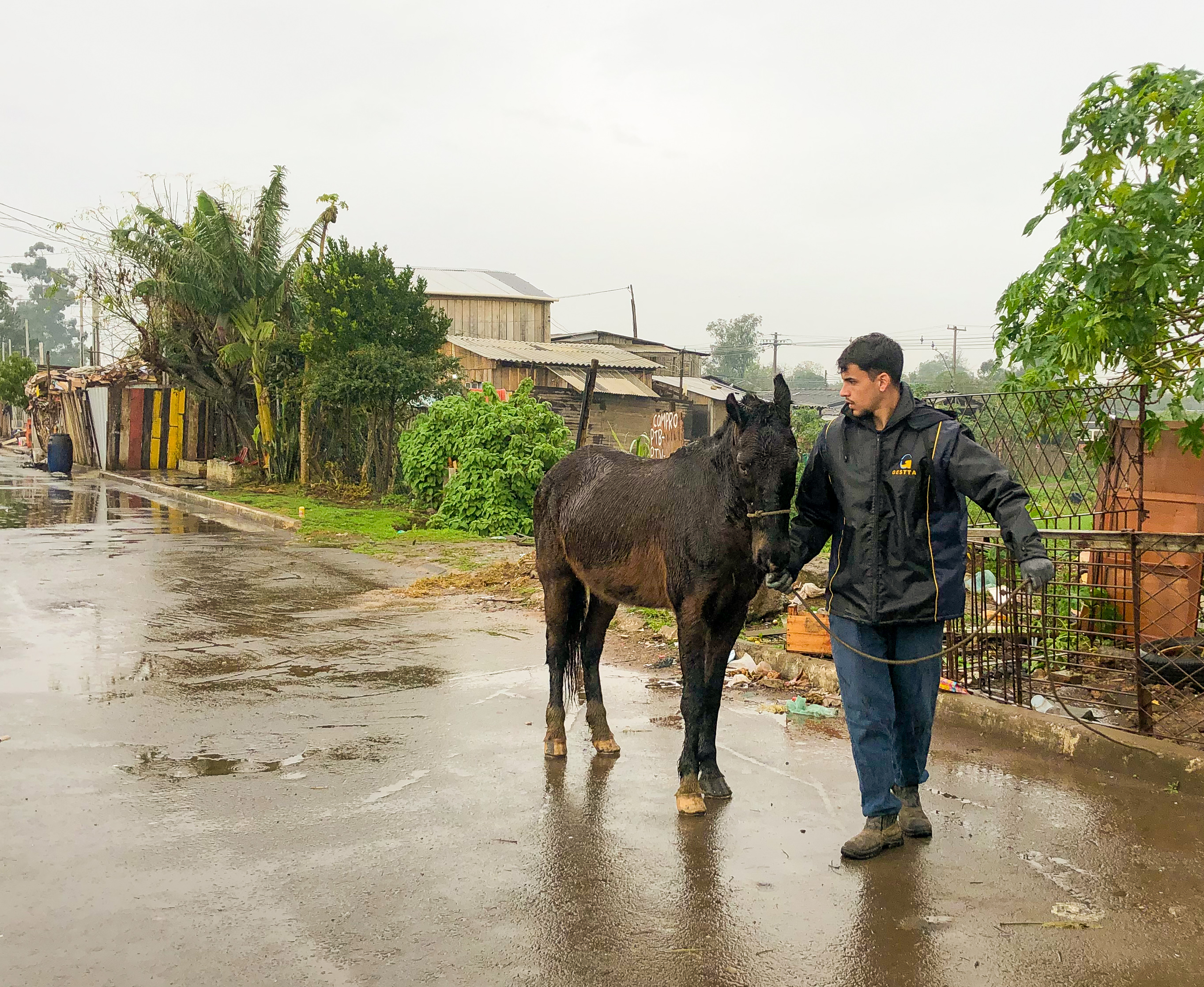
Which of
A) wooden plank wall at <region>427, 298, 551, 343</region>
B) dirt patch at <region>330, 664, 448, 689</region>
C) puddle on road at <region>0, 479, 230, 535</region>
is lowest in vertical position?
dirt patch at <region>330, 664, 448, 689</region>

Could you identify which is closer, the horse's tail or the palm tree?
the horse's tail

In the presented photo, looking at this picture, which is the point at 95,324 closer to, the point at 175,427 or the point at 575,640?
the point at 175,427

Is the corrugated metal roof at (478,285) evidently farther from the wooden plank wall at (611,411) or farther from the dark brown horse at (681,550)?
the dark brown horse at (681,550)

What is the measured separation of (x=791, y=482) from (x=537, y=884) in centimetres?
194

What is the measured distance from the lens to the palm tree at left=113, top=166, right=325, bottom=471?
24500mm

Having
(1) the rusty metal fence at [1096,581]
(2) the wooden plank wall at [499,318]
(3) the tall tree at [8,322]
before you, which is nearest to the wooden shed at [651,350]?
(2) the wooden plank wall at [499,318]

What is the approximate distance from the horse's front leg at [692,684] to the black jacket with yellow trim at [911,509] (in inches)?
32.9

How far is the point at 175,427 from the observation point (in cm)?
3066

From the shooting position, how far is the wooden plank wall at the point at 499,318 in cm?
4097

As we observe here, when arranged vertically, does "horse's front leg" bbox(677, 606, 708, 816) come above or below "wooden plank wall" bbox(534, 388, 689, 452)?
below

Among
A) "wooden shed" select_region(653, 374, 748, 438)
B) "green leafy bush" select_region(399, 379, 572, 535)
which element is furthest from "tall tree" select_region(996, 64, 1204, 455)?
"wooden shed" select_region(653, 374, 748, 438)

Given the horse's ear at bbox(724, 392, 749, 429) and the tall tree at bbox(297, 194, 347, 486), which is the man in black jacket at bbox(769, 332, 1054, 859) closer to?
the horse's ear at bbox(724, 392, 749, 429)

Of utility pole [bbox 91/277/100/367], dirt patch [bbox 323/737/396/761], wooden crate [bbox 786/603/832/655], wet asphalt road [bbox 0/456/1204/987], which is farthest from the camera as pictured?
utility pole [bbox 91/277/100/367]

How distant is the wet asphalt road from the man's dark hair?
6.57 feet
